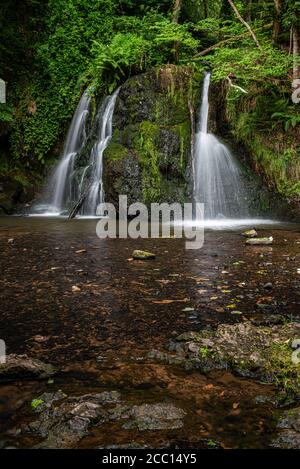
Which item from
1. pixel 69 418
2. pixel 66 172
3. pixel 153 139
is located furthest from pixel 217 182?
pixel 69 418

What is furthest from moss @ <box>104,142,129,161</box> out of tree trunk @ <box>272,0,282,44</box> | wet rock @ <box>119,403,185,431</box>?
wet rock @ <box>119,403,185,431</box>

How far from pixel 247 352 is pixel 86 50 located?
50.7 feet

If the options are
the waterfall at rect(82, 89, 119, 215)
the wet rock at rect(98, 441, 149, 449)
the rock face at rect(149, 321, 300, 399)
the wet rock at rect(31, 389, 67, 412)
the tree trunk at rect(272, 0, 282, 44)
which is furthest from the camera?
the waterfall at rect(82, 89, 119, 215)

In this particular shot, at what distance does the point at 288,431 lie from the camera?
1639mm

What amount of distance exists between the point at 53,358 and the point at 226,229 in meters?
6.38

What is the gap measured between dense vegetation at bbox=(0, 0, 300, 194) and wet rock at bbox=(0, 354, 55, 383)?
9.72 metres

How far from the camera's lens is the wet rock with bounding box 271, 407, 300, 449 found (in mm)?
1568

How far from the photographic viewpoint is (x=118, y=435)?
1.64 m

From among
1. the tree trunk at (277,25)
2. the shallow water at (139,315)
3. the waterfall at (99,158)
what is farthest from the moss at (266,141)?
the shallow water at (139,315)

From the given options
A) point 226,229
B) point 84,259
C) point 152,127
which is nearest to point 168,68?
point 152,127

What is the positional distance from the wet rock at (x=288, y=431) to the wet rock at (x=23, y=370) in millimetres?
1218

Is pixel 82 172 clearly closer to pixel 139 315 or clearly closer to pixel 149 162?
pixel 149 162

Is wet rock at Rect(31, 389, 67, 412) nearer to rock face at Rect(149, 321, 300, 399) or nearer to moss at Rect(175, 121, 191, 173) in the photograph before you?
rock face at Rect(149, 321, 300, 399)
